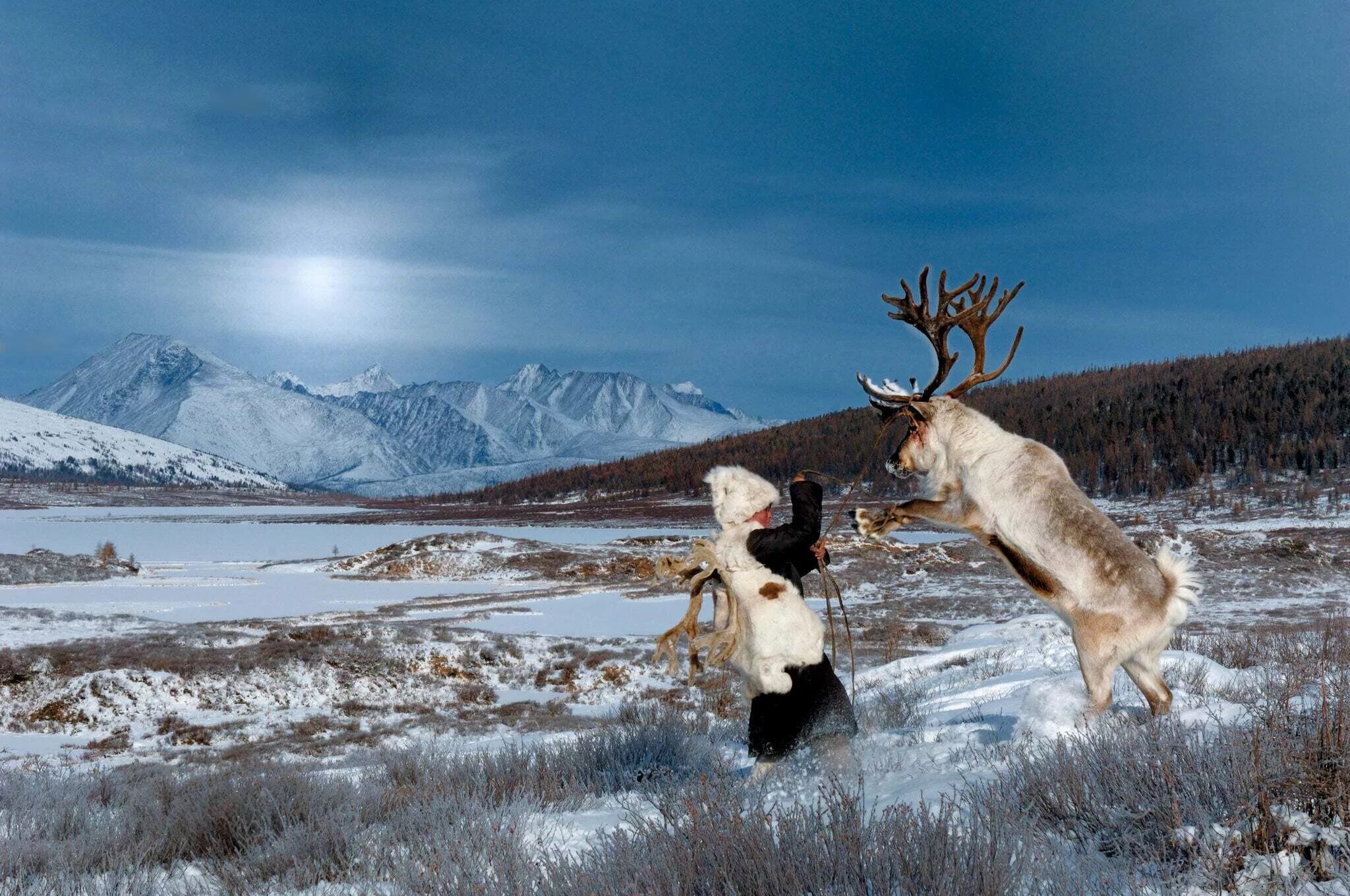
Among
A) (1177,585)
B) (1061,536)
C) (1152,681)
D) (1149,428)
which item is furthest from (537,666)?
(1149,428)

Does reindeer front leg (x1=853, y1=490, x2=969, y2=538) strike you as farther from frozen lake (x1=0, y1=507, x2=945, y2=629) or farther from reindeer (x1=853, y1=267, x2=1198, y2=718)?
frozen lake (x1=0, y1=507, x2=945, y2=629)

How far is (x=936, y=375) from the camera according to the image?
5418 mm

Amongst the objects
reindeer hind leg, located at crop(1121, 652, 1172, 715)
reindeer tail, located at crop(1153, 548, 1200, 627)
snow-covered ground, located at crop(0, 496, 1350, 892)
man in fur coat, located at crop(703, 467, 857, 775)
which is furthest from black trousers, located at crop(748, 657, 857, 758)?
reindeer tail, located at crop(1153, 548, 1200, 627)

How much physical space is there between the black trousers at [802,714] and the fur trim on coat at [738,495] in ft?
3.41

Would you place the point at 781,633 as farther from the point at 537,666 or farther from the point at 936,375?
the point at 537,666

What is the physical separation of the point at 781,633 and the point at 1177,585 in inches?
88.7

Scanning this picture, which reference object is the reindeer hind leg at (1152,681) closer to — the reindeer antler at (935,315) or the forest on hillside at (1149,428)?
the reindeer antler at (935,315)

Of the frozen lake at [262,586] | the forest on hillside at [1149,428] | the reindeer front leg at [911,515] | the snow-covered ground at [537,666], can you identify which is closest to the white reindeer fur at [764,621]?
the snow-covered ground at [537,666]

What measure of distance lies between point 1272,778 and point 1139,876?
72cm

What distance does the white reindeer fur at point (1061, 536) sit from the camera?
4480 millimetres

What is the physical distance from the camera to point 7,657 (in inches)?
632

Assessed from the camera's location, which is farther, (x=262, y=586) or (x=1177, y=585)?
(x=262, y=586)

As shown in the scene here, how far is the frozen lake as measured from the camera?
25.6 metres

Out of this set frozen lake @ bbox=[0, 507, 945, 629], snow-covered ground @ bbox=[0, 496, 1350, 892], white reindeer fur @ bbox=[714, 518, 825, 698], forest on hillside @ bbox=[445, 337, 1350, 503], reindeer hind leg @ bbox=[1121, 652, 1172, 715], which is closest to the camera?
reindeer hind leg @ bbox=[1121, 652, 1172, 715]
